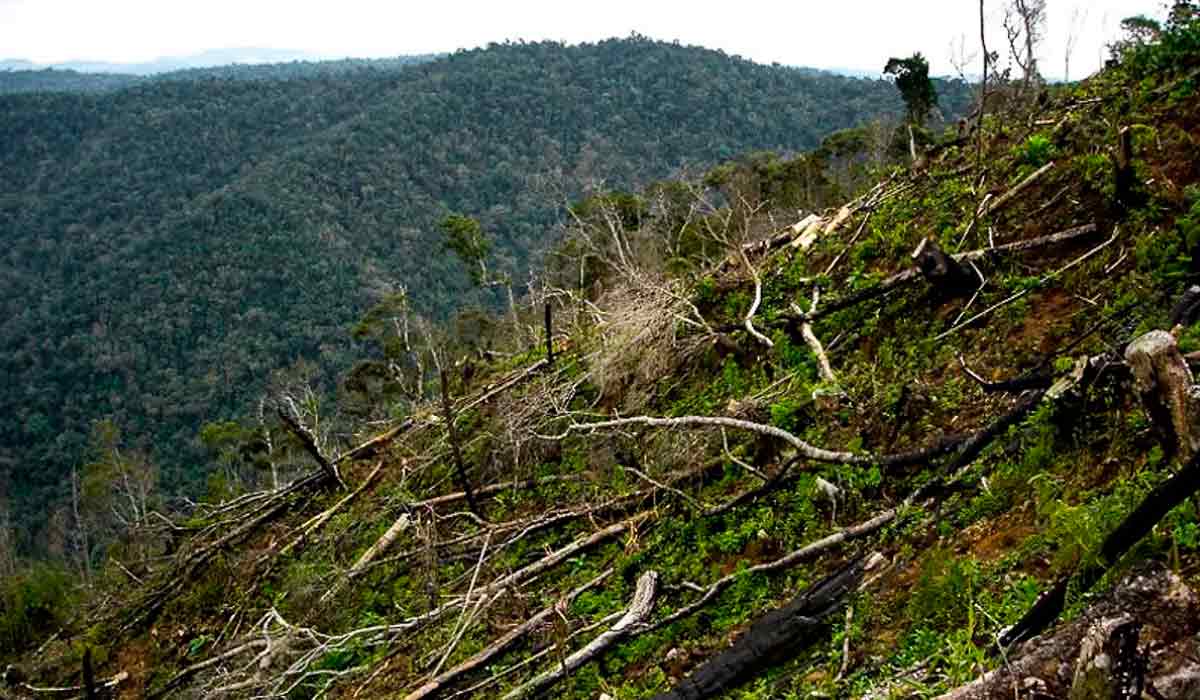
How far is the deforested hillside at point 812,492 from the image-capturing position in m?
2.52

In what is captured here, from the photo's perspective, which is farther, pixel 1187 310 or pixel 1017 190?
pixel 1017 190

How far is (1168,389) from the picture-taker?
7.12ft

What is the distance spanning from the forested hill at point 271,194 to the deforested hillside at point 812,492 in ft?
98.0

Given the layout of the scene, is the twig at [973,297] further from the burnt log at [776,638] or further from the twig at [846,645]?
the twig at [846,645]

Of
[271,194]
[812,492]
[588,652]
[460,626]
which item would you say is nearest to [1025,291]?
[812,492]

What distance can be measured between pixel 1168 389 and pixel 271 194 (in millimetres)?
59208

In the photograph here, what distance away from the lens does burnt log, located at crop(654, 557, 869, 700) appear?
11.2 feet

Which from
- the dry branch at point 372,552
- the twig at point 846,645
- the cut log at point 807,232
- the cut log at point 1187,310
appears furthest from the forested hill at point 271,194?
the cut log at point 1187,310

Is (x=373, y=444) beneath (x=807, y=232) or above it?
beneath

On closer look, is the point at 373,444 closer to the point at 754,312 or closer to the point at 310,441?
the point at 310,441

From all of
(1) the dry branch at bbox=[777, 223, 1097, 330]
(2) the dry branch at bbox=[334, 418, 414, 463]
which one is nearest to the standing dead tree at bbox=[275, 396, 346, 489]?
(2) the dry branch at bbox=[334, 418, 414, 463]

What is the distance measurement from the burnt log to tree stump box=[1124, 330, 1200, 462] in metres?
1.54

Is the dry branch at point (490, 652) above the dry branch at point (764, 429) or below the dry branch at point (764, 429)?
below

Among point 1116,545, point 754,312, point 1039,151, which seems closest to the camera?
point 1116,545
